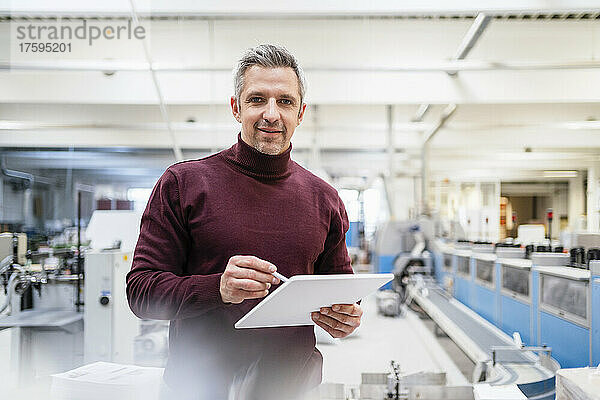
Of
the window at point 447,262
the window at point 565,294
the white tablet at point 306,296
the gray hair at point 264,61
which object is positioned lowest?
the window at point 447,262

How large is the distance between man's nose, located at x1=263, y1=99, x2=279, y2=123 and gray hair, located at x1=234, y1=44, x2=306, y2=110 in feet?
0.20

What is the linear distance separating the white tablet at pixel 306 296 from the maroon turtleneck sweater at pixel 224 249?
0.28ft

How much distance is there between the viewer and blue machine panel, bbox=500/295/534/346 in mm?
2840

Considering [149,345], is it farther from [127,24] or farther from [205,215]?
[205,215]

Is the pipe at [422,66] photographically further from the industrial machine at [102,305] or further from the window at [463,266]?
the window at [463,266]

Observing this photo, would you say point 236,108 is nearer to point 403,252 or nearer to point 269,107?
point 269,107

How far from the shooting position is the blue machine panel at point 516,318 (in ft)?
9.32

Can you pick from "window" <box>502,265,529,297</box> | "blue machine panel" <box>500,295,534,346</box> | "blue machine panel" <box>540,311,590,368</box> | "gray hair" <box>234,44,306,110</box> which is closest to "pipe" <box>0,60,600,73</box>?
"window" <box>502,265,529,297</box>

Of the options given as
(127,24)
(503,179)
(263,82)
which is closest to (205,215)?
(263,82)

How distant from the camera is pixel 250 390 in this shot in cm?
92

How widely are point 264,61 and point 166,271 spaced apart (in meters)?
0.38

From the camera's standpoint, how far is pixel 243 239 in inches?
34.6

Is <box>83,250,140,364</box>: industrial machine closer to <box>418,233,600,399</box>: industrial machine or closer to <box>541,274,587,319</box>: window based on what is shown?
<box>418,233,600,399</box>: industrial machine

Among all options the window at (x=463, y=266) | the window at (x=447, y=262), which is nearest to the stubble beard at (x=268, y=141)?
the window at (x=463, y=266)
